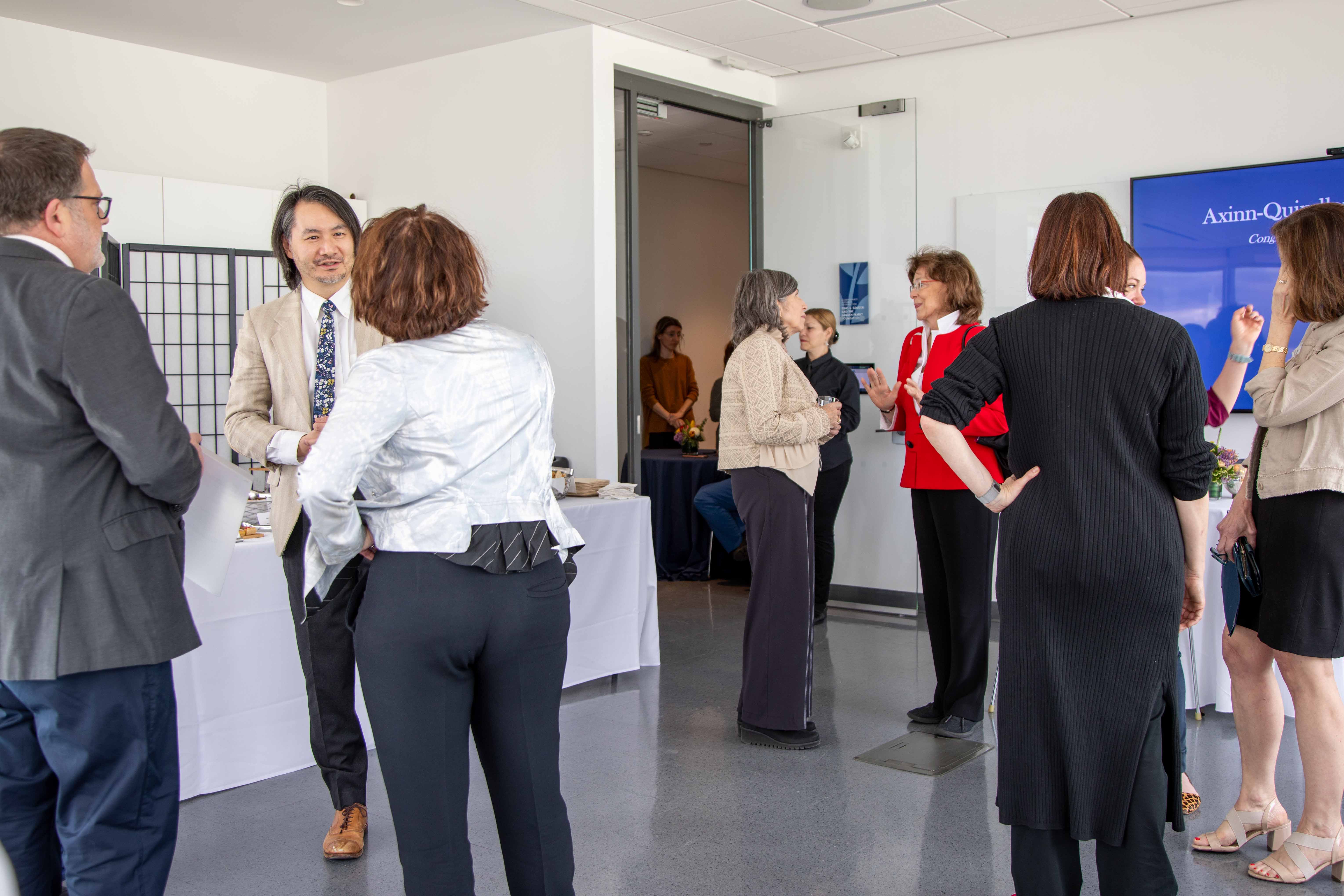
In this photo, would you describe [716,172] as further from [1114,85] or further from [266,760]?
[266,760]

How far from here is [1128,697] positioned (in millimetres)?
2031

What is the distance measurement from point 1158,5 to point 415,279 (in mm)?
4516

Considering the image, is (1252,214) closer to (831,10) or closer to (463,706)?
(831,10)

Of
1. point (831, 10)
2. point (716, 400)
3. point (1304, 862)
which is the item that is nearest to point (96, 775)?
point (1304, 862)

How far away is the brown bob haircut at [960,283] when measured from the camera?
3.71 metres

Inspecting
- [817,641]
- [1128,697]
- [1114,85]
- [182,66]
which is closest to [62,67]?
[182,66]

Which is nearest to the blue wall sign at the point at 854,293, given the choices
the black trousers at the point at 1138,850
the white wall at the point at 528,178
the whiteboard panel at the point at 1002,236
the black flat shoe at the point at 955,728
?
the whiteboard panel at the point at 1002,236

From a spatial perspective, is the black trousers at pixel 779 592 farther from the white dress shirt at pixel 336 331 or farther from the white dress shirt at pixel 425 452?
the white dress shirt at pixel 425 452

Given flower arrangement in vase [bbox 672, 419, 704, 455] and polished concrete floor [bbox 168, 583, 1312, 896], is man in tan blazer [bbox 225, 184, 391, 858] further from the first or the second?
flower arrangement in vase [bbox 672, 419, 704, 455]

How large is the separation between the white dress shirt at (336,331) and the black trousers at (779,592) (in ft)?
4.46

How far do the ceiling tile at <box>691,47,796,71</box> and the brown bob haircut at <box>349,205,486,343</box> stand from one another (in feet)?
14.3

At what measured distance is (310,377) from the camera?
2729mm

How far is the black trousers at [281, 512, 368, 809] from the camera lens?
8.89 ft

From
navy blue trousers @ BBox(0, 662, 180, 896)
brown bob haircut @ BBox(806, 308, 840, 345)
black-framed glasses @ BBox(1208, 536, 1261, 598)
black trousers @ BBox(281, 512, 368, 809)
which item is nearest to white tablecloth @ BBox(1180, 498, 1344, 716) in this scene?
black-framed glasses @ BBox(1208, 536, 1261, 598)
